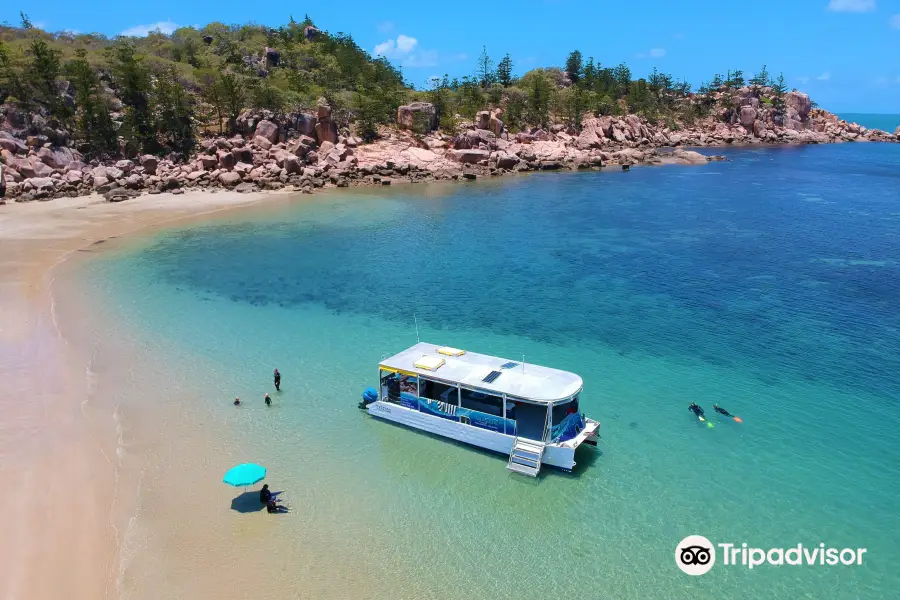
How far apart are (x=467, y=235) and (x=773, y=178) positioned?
60.7m

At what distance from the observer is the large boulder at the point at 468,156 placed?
101438mm

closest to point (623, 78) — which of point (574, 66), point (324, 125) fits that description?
point (574, 66)

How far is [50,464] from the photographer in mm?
21422

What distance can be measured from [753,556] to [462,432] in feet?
34.3

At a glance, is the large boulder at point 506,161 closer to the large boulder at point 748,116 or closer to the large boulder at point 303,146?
the large boulder at point 303,146

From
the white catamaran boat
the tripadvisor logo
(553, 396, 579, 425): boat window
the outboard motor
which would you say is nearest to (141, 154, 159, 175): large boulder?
the outboard motor

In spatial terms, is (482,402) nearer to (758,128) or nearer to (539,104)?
(539,104)

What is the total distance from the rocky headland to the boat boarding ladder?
64966 mm

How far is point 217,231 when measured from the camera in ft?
194

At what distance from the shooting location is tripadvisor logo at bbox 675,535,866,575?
55.9ft

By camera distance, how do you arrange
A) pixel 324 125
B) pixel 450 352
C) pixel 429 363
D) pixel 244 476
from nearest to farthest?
1. pixel 244 476
2. pixel 429 363
3. pixel 450 352
4. pixel 324 125

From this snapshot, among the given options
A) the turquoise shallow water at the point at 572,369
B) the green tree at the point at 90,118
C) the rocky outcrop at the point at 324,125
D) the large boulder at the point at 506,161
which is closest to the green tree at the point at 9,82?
the green tree at the point at 90,118

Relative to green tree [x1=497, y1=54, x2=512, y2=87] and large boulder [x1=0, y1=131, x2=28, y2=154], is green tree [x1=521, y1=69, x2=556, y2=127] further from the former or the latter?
large boulder [x1=0, y1=131, x2=28, y2=154]

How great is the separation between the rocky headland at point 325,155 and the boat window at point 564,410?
64459mm
